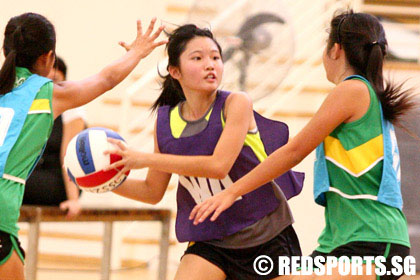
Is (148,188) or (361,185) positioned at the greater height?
(148,188)

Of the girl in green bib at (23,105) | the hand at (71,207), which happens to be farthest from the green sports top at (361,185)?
the hand at (71,207)

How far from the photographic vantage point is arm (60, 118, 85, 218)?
425cm

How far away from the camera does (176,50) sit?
3088 millimetres

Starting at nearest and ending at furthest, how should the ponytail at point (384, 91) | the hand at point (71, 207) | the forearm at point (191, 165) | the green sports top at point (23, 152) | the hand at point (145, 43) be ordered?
the ponytail at point (384, 91), the green sports top at point (23, 152), the forearm at point (191, 165), the hand at point (145, 43), the hand at point (71, 207)

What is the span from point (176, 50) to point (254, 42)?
3.73 m

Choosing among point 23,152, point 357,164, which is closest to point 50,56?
point 23,152

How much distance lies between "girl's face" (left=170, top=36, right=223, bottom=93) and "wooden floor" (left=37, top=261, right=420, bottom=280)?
3.57 metres

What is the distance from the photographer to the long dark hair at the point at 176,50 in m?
3.05

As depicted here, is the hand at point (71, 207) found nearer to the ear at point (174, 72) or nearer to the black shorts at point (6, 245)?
the ear at point (174, 72)

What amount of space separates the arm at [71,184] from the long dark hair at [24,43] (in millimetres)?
1529

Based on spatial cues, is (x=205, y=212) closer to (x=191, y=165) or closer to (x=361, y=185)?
(x=191, y=165)
